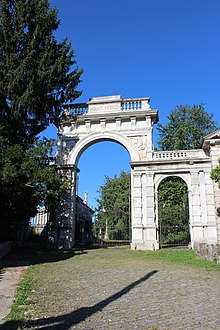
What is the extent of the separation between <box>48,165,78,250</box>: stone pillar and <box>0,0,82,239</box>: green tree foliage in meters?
1.79

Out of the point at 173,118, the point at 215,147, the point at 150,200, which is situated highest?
the point at 173,118

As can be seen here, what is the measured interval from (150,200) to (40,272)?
29.9ft

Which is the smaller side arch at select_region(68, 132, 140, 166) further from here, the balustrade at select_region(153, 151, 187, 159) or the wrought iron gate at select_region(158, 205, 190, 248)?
the wrought iron gate at select_region(158, 205, 190, 248)

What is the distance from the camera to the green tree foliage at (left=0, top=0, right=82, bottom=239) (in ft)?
45.0

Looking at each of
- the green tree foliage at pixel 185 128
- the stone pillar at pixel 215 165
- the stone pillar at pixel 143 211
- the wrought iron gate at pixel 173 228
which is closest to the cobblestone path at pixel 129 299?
the stone pillar at pixel 143 211

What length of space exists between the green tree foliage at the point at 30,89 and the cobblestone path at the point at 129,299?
18.2ft

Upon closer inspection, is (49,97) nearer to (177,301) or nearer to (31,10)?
(31,10)

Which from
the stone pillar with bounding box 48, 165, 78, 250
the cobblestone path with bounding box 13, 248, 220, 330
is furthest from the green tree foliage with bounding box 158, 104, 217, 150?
the cobblestone path with bounding box 13, 248, 220, 330

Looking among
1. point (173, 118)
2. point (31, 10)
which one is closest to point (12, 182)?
point (31, 10)

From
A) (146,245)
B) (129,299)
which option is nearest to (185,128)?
(146,245)

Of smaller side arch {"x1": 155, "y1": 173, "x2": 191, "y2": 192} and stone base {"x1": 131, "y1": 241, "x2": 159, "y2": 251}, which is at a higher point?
smaller side arch {"x1": 155, "y1": 173, "x2": 191, "y2": 192}

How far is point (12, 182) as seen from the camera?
38.2ft

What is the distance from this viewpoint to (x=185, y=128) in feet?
88.2

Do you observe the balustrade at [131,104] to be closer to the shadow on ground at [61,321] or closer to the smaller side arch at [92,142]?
the smaller side arch at [92,142]
